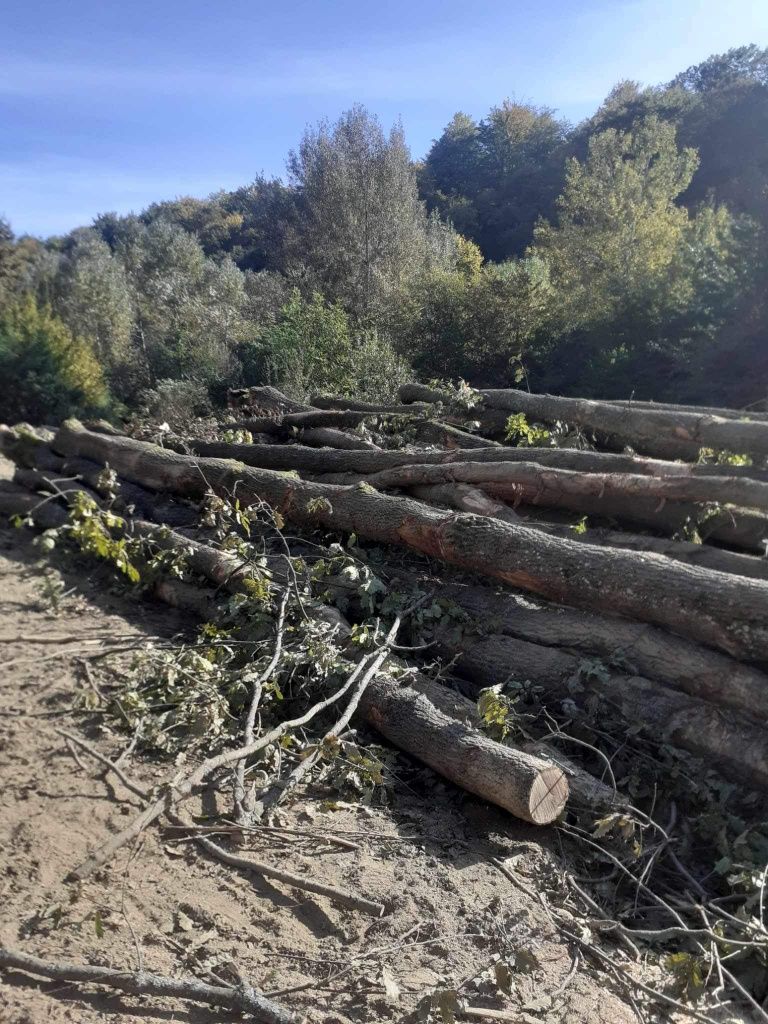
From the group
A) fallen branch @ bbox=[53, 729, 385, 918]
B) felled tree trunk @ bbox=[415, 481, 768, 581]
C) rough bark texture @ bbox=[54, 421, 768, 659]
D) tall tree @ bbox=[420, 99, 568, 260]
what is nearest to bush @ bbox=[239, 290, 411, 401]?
rough bark texture @ bbox=[54, 421, 768, 659]

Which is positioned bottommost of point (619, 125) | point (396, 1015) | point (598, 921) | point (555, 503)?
point (598, 921)

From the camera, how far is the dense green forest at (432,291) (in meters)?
13.5

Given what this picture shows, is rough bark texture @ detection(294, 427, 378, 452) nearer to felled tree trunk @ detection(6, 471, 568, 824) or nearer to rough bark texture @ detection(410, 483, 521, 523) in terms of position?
rough bark texture @ detection(410, 483, 521, 523)

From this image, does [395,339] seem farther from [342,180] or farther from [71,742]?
[71,742]

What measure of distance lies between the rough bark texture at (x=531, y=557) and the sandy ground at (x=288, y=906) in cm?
123

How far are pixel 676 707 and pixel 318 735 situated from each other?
62.9 inches

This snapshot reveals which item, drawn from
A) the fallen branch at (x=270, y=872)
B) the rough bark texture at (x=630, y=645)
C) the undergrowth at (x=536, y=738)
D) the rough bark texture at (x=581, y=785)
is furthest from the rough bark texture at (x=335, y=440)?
the fallen branch at (x=270, y=872)

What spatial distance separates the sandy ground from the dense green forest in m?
8.94

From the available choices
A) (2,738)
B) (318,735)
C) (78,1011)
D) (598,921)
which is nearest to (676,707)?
(598,921)

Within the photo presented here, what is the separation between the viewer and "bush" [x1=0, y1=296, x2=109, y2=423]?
57.3 feet

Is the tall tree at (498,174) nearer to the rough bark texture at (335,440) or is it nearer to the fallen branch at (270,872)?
the rough bark texture at (335,440)

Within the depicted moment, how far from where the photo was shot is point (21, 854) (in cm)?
248

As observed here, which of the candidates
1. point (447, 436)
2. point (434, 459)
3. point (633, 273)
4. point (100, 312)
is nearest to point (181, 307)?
point (100, 312)

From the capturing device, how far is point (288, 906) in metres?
2.45
